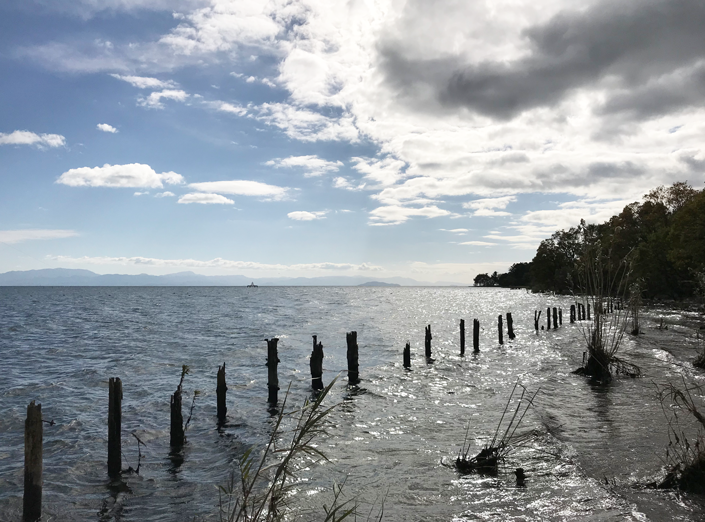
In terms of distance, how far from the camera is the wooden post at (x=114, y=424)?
999cm

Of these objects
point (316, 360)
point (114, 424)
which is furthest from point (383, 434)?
point (114, 424)

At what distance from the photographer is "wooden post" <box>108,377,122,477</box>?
32.8ft

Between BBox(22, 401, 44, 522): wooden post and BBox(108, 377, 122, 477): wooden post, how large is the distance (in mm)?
1905

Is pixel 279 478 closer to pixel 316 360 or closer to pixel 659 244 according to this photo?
pixel 316 360

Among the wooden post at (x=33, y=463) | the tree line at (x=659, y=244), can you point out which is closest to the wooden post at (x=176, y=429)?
the wooden post at (x=33, y=463)

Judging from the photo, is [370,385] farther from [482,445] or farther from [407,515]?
[407,515]

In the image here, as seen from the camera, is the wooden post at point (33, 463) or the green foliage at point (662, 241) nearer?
the wooden post at point (33, 463)

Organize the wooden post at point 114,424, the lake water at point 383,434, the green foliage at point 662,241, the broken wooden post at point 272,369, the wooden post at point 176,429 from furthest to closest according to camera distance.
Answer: the green foliage at point 662,241, the broken wooden post at point 272,369, the wooden post at point 176,429, the wooden post at point 114,424, the lake water at point 383,434

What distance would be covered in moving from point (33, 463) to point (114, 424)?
212 centimetres

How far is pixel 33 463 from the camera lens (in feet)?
26.3

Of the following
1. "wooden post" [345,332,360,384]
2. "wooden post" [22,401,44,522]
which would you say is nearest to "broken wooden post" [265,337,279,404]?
"wooden post" [345,332,360,384]

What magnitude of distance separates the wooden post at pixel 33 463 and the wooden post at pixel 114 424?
1.90 meters

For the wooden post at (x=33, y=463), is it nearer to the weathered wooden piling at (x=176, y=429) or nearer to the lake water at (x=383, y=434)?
the lake water at (x=383, y=434)

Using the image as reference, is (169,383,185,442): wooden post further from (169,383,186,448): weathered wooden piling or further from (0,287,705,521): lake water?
(0,287,705,521): lake water
